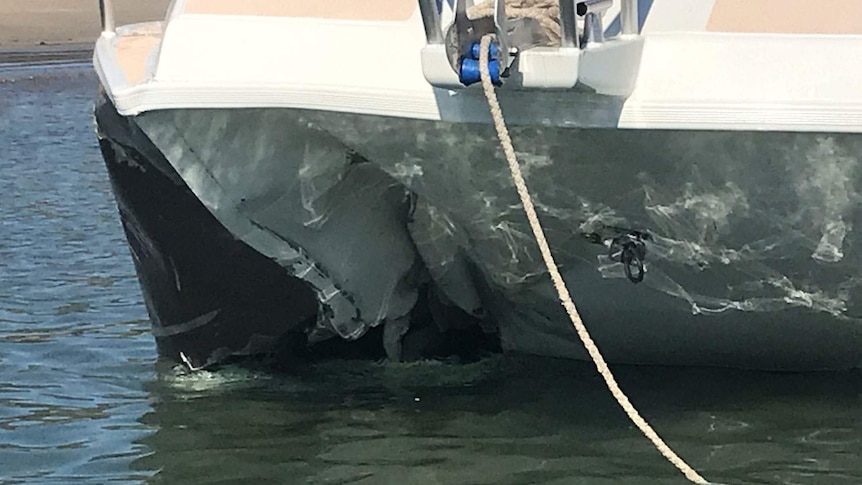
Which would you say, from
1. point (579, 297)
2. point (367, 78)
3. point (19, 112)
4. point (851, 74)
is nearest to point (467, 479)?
point (579, 297)

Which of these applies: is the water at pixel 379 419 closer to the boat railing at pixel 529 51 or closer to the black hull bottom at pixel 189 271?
the black hull bottom at pixel 189 271

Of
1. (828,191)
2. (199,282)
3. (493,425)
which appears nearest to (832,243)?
(828,191)

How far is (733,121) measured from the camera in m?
4.10

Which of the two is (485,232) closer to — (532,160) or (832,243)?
(532,160)

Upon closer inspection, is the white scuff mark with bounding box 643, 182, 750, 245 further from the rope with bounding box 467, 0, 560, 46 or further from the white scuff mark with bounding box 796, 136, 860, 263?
the rope with bounding box 467, 0, 560, 46

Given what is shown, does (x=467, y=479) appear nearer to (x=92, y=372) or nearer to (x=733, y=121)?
(x=733, y=121)

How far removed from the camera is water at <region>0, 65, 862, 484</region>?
16.0ft

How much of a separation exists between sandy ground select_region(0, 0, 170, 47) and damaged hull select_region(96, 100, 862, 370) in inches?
761

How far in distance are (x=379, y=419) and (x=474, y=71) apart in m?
1.95

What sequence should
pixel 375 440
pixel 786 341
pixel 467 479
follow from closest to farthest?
pixel 467 479
pixel 375 440
pixel 786 341

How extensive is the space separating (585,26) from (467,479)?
1600 millimetres

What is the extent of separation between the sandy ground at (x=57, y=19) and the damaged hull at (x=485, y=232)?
761 inches

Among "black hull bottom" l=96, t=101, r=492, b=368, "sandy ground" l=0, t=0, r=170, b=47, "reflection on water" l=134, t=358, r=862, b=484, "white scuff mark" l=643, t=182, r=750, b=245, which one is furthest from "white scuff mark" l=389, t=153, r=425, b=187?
"sandy ground" l=0, t=0, r=170, b=47

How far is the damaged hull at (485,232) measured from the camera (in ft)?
14.5
